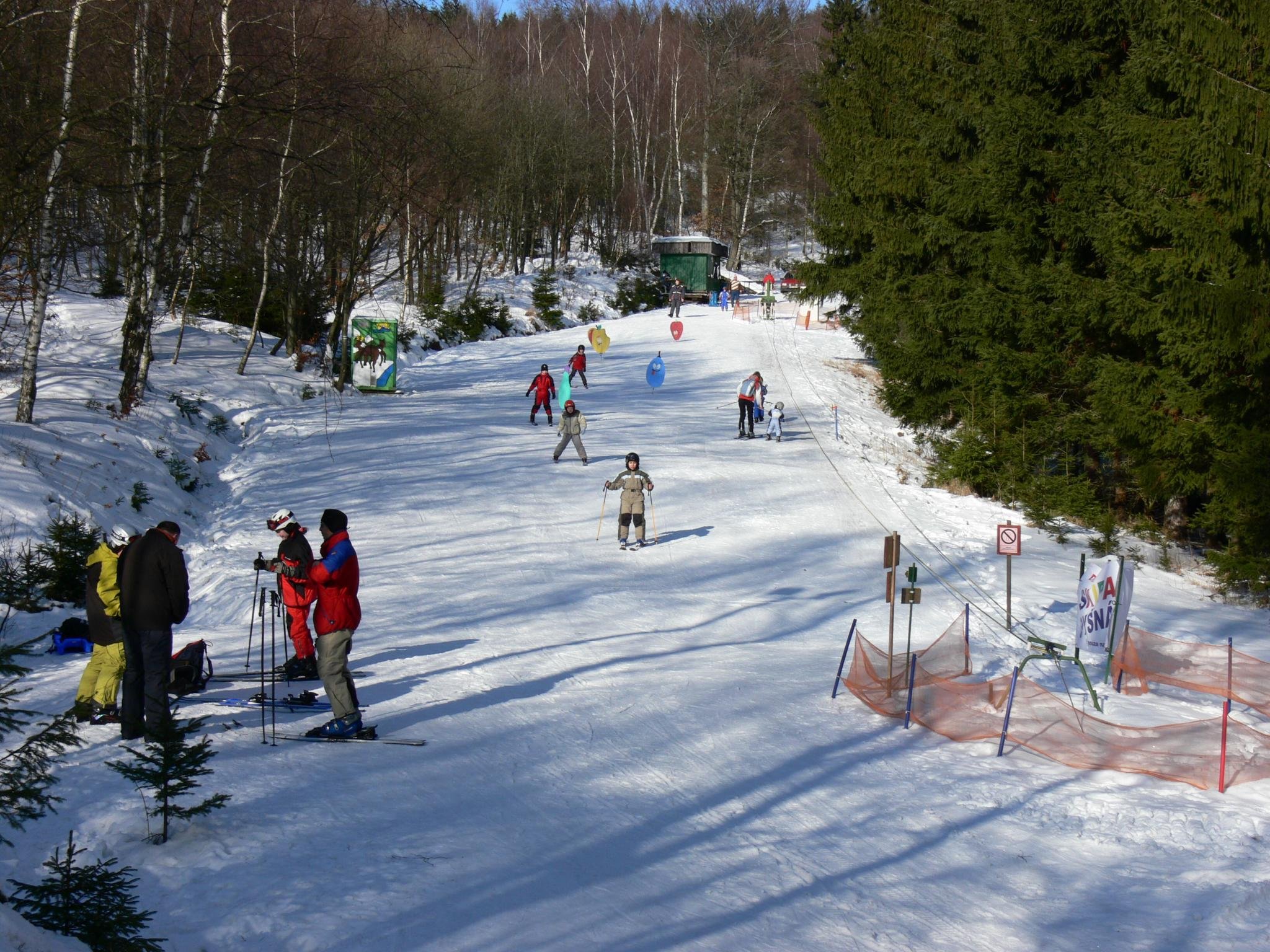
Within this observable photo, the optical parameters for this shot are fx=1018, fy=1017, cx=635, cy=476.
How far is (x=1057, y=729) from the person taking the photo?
9219mm

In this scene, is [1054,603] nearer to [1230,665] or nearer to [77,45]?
[1230,665]

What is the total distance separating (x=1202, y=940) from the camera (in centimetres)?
618

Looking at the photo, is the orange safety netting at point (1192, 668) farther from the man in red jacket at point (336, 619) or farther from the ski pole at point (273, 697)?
the ski pole at point (273, 697)

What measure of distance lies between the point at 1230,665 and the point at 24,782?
1126 cm

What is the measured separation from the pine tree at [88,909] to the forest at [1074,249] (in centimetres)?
1598

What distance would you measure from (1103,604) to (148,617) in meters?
9.61

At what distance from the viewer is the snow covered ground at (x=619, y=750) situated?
585cm

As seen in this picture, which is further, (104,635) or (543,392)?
(543,392)

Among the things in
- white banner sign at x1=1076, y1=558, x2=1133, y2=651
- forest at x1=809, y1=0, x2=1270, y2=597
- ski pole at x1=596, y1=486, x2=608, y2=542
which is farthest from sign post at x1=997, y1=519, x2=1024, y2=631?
ski pole at x1=596, y1=486, x2=608, y2=542

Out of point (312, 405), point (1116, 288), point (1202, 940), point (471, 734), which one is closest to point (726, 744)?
point (471, 734)

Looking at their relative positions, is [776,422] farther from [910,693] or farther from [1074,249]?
[910,693]

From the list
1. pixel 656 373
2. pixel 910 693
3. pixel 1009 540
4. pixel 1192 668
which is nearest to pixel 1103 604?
pixel 1192 668

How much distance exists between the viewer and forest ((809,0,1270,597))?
615 inches

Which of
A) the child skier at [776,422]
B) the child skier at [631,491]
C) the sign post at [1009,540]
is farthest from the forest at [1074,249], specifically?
the child skier at [631,491]
